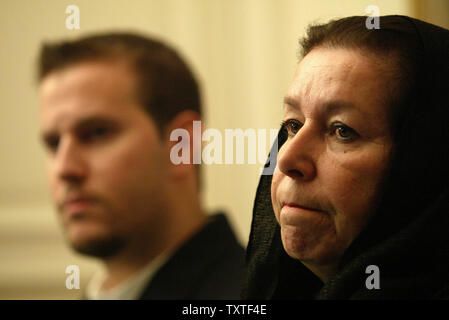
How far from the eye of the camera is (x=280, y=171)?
862mm

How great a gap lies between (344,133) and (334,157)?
1.5 inches

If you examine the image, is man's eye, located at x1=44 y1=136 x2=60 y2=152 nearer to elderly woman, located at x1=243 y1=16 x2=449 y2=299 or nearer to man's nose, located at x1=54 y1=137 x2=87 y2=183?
man's nose, located at x1=54 y1=137 x2=87 y2=183

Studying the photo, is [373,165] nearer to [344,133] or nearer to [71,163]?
[344,133]

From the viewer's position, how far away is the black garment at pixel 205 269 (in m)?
1.11

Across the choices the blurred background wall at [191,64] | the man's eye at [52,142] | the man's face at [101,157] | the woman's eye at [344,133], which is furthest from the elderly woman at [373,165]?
the man's eye at [52,142]

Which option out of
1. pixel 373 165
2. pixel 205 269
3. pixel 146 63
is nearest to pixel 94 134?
pixel 146 63

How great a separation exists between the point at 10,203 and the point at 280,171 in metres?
0.81

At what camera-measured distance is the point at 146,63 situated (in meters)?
1.24

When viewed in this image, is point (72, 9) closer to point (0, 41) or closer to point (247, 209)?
point (0, 41)

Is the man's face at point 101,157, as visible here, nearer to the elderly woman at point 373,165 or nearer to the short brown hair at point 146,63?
the short brown hair at point 146,63

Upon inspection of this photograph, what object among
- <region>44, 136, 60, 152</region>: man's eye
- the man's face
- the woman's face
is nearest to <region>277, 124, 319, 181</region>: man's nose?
the woman's face

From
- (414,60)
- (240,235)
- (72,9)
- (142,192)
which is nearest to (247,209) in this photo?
(240,235)
